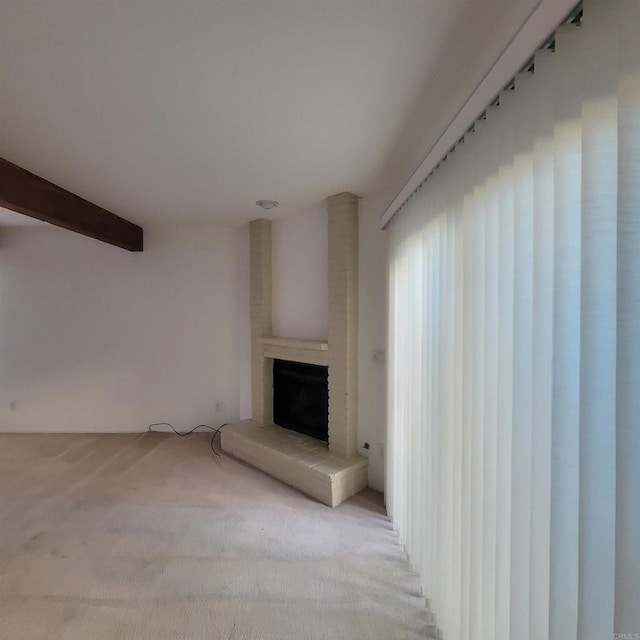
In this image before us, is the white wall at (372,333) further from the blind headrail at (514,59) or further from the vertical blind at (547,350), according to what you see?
the blind headrail at (514,59)

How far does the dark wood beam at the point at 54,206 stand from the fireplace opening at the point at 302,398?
2249 mm

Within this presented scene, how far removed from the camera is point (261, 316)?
3.52m

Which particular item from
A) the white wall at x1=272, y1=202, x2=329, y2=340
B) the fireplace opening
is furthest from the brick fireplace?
the white wall at x1=272, y1=202, x2=329, y2=340

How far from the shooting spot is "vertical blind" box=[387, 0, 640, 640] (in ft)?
1.86

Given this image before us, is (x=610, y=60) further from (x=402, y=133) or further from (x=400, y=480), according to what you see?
(x=400, y=480)

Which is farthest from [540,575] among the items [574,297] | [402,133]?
[402,133]

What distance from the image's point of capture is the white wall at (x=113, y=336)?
4.00 metres

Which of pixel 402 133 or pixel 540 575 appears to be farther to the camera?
pixel 402 133

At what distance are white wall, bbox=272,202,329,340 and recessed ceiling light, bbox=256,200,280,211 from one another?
0.35 m

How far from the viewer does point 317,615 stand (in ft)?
5.17

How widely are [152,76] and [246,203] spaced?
5.57 feet

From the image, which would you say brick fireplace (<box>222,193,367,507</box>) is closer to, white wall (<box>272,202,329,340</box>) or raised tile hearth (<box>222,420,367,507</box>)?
raised tile hearth (<box>222,420,367,507</box>)

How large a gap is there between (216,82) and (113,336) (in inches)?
147

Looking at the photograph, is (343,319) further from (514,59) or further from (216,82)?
(514,59)
